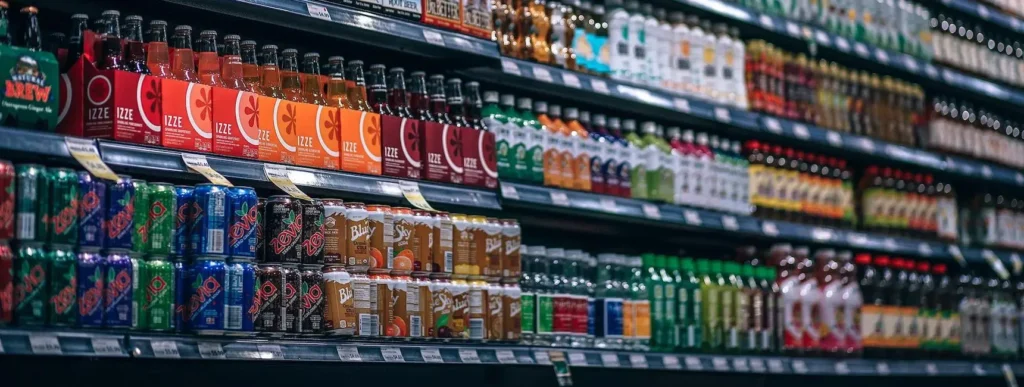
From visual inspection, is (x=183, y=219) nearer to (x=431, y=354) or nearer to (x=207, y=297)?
(x=207, y=297)

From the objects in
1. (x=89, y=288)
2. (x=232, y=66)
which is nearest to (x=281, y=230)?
(x=232, y=66)

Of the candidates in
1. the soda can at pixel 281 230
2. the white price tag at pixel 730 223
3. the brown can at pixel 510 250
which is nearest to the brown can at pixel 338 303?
the soda can at pixel 281 230

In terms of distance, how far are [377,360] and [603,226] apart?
1.87 metres

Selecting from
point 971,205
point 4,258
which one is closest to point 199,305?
point 4,258

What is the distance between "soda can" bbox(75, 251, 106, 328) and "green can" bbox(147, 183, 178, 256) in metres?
0.16

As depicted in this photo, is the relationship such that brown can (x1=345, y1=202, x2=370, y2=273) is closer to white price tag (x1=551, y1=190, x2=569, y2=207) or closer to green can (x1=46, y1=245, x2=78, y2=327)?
green can (x1=46, y1=245, x2=78, y2=327)

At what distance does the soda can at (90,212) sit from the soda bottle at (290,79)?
786 mm

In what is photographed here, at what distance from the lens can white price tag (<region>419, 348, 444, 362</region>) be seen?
3822 millimetres

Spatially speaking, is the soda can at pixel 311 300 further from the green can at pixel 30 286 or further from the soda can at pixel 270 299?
the green can at pixel 30 286

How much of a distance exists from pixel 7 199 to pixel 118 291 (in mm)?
302

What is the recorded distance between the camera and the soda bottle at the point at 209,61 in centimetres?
356

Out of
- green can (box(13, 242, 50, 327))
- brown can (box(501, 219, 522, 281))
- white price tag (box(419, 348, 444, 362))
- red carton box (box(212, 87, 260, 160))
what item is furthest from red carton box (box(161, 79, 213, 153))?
brown can (box(501, 219, 522, 281))

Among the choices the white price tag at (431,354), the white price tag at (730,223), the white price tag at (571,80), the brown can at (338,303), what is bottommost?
the white price tag at (431,354)

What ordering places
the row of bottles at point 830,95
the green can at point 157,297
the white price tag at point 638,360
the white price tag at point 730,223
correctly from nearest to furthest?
the green can at point 157,297 < the white price tag at point 638,360 < the white price tag at point 730,223 < the row of bottles at point 830,95
